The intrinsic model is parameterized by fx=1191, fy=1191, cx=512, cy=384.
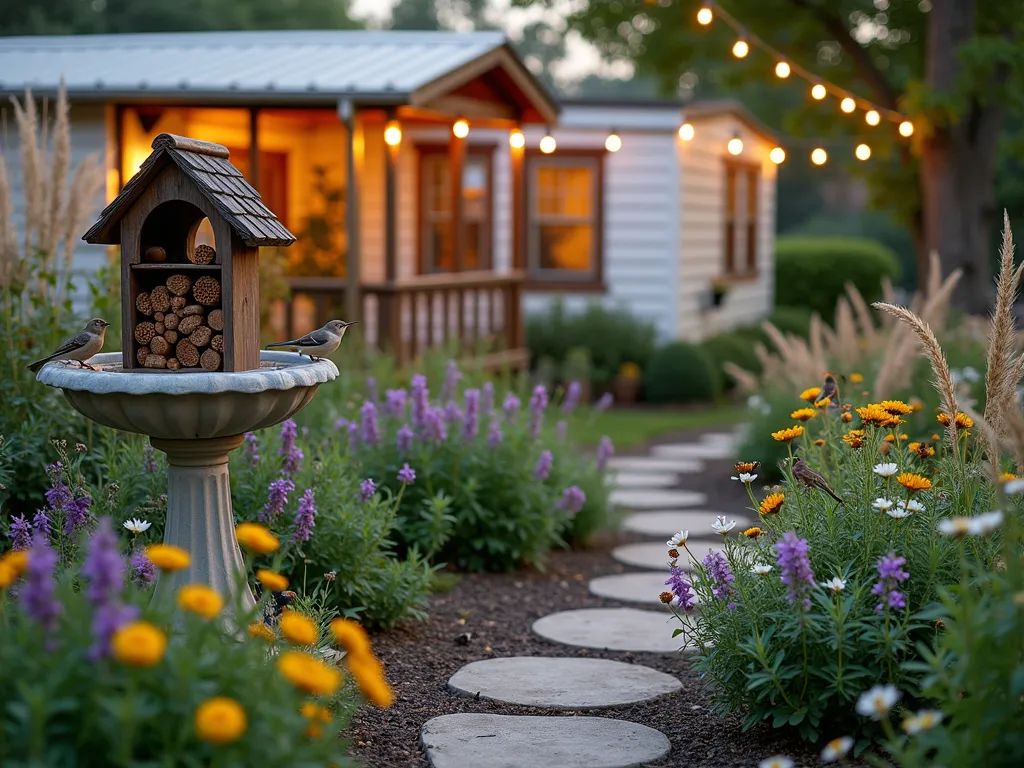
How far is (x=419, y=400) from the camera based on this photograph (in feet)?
18.8

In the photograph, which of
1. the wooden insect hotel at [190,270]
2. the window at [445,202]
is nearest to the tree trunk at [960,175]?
the window at [445,202]

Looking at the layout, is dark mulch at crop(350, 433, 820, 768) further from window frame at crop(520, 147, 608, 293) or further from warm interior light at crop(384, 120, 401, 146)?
window frame at crop(520, 147, 608, 293)

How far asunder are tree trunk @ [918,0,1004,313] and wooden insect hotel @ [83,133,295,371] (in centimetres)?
1026

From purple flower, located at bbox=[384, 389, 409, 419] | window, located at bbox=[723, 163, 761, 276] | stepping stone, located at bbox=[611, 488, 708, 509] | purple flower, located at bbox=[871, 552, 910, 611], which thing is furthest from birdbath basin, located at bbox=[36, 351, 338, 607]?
window, located at bbox=[723, 163, 761, 276]

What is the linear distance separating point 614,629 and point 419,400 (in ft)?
4.76

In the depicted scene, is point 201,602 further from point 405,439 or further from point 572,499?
point 572,499

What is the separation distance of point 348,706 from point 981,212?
11.3 m

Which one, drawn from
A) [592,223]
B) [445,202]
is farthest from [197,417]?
[592,223]

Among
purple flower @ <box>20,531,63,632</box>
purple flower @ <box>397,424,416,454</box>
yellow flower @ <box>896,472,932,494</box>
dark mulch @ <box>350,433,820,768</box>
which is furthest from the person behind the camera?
purple flower @ <box>397,424,416,454</box>

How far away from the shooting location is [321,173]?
539 inches

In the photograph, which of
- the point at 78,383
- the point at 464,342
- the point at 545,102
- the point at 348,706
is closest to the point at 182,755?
the point at 348,706

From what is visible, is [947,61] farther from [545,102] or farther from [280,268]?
[280,268]

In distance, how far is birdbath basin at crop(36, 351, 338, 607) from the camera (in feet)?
11.4

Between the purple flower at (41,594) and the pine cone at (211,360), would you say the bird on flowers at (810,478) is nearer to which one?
the pine cone at (211,360)
